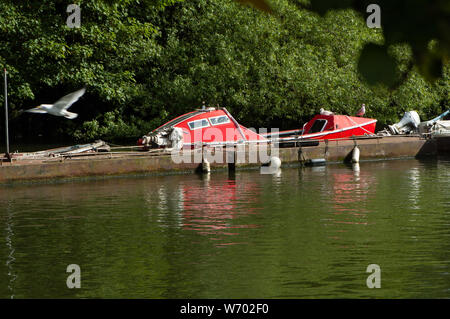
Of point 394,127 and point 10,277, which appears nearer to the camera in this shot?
point 10,277

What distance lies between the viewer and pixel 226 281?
12.6m

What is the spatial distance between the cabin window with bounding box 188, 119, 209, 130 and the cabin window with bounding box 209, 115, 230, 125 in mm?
297

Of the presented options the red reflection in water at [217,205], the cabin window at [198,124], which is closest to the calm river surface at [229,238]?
the red reflection in water at [217,205]

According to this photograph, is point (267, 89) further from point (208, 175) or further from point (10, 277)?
point (10, 277)

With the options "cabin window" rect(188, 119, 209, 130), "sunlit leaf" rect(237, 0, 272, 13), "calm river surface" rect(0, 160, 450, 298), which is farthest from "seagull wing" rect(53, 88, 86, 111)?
"sunlit leaf" rect(237, 0, 272, 13)

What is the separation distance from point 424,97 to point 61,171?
27943 mm

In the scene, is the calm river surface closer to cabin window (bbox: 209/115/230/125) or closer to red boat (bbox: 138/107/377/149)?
red boat (bbox: 138/107/377/149)

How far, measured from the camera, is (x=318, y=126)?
40719mm

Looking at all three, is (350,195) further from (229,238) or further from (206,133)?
(206,133)

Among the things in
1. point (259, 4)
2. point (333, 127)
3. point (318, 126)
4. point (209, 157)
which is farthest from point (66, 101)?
point (259, 4)

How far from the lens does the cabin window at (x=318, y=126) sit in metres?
40.6

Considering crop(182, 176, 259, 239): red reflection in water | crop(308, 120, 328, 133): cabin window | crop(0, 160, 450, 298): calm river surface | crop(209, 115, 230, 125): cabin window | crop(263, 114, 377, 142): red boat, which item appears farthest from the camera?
crop(308, 120, 328, 133): cabin window

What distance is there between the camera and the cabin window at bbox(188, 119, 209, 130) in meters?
35.4
